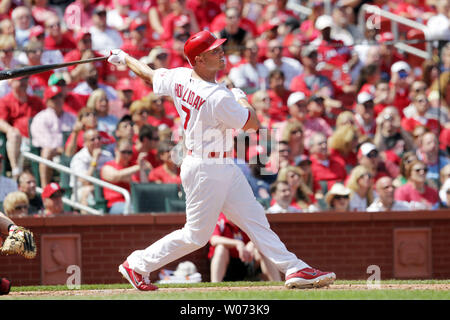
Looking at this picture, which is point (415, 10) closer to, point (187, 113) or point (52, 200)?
point (52, 200)

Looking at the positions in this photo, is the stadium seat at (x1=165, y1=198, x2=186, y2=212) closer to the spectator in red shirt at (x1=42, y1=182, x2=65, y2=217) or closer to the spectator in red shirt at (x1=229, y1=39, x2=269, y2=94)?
the spectator in red shirt at (x1=42, y1=182, x2=65, y2=217)

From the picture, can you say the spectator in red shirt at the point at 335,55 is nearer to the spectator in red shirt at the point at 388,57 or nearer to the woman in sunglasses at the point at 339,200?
the spectator in red shirt at the point at 388,57

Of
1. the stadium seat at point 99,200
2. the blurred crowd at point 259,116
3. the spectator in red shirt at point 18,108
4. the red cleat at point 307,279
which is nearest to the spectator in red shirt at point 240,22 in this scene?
the blurred crowd at point 259,116

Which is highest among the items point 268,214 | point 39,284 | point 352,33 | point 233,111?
point 352,33

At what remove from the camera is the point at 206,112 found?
24.7 feet

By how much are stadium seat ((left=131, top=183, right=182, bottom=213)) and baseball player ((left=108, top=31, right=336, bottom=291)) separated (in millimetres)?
2891

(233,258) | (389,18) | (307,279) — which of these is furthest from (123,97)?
(389,18)

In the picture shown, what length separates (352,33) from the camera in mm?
14797

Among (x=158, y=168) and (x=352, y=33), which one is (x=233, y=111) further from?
(x=352, y=33)

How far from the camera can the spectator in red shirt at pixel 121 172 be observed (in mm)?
10820

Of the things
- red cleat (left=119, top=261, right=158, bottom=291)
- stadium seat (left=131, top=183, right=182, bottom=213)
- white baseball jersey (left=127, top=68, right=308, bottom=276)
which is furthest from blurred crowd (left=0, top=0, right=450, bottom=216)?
white baseball jersey (left=127, top=68, right=308, bottom=276)

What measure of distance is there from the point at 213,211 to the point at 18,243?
4.76ft

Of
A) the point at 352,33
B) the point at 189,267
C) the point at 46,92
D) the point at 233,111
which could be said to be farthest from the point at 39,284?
the point at 352,33

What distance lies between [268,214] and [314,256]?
705 mm
